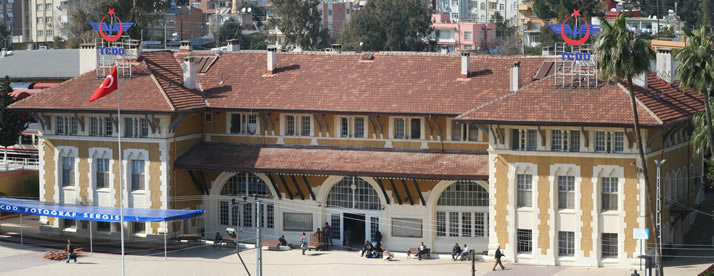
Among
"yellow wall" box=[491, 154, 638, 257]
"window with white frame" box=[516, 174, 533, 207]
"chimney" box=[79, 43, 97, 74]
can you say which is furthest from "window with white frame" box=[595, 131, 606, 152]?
"chimney" box=[79, 43, 97, 74]

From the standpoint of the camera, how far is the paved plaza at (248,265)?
60312mm

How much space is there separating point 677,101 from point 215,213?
25.9 metres

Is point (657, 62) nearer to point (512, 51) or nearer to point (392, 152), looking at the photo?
point (392, 152)

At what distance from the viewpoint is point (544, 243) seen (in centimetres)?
6112

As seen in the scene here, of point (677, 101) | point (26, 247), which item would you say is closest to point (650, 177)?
point (677, 101)

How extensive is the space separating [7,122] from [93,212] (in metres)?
18.6

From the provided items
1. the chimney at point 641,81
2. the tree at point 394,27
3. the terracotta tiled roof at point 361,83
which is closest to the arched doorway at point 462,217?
the terracotta tiled roof at point 361,83

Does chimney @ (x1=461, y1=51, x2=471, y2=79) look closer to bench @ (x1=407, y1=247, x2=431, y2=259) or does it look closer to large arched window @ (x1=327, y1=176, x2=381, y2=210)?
large arched window @ (x1=327, y1=176, x2=381, y2=210)

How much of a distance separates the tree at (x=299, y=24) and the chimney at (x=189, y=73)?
2714 inches

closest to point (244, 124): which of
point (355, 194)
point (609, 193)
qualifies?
point (355, 194)

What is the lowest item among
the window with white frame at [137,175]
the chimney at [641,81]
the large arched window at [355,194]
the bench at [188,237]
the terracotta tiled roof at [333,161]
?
the bench at [188,237]

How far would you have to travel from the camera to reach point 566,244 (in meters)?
61.1

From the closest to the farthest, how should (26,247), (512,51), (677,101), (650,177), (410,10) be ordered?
(650,177) < (677,101) < (26,247) < (410,10) < (512,51)

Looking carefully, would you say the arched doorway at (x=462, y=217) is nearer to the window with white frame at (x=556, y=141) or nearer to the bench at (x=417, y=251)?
the bench at (x=417, y=251)
